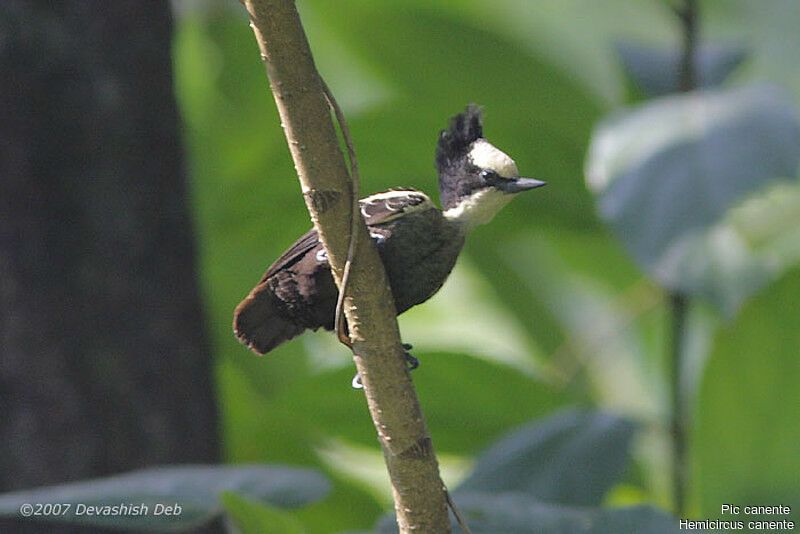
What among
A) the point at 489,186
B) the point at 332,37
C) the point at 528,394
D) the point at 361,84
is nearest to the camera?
the point at 489,186

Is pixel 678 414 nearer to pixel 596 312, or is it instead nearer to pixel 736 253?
pixel 736 253

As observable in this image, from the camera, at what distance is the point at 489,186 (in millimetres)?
1153

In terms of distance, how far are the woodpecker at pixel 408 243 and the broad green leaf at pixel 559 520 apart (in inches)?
15.4

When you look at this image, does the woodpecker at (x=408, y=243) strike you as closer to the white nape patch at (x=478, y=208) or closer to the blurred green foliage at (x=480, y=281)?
the white nape patch at (x=478, y=208)

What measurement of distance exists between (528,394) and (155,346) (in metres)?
0.84

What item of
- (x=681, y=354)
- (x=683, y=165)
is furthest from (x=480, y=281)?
(x=683, y=165)

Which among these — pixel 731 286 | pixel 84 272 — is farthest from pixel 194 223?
pixel 731 286

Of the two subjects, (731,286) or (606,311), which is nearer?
(731,286)

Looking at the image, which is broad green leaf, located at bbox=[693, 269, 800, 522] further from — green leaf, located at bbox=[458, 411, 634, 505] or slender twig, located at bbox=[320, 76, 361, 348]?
slender twig, located at bbox=[320, 76, 361, 348]

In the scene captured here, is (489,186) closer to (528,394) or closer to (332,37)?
(528,394)

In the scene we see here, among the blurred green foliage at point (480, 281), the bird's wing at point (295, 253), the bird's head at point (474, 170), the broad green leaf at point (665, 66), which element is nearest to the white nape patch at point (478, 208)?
the bird's head at point (474, 170)

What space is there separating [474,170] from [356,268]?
10.0 inches

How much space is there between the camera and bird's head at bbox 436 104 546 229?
3.78 feet

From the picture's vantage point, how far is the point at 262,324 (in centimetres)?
124
